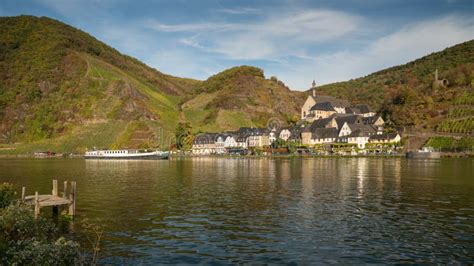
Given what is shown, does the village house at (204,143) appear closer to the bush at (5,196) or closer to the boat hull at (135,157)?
the boat hull at (135,157)

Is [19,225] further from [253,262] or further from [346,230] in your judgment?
[346,230]

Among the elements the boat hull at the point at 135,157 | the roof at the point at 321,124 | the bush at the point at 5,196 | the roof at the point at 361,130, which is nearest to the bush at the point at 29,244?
the bush at the point at 5,196

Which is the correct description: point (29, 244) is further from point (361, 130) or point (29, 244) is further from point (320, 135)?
point (320, 135)

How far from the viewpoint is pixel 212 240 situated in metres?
21.9

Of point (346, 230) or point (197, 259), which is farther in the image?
point (346, 230)

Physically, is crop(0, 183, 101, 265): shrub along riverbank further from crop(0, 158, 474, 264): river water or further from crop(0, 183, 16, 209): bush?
crop(0, 183, 16, 209): bush

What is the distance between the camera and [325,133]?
158 metres

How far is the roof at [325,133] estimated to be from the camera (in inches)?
6083

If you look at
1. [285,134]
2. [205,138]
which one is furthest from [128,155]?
[285,134]

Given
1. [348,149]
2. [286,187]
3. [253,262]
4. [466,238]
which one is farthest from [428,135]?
[253,262]

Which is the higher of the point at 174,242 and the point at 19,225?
the point at 19,225

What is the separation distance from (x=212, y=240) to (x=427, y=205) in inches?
750

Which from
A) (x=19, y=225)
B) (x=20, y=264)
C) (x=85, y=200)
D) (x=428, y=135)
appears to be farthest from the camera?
(x=428, y=135)

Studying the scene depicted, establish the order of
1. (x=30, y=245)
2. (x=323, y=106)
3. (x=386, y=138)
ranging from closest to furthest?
(x=30, y=245), (x=386, y=138), (x=323, y=106)
